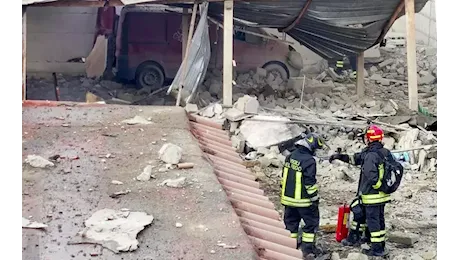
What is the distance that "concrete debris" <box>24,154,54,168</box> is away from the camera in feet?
14.7

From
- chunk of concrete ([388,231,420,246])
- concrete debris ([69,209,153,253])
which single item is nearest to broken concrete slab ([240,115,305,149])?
chunk of concrete ([388,231,420,246])

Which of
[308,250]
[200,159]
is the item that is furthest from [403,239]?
[200,159]

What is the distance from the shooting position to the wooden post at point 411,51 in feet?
36.9

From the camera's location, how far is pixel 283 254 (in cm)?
355

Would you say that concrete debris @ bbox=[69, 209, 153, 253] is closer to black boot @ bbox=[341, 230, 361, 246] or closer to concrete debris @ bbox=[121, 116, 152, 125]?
concrete debris @ bbox=[121, 116, 152, 125]

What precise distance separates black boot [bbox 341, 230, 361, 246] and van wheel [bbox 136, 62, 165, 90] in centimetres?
877

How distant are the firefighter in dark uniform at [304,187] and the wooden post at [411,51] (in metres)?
5.33

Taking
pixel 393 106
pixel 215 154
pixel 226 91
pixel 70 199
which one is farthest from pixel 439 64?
pixel 393 106

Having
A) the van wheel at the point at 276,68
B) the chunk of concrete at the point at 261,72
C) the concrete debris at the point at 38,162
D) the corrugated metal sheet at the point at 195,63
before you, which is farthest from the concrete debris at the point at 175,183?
the van wheel at the point at 276,68

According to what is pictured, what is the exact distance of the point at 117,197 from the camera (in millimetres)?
3955

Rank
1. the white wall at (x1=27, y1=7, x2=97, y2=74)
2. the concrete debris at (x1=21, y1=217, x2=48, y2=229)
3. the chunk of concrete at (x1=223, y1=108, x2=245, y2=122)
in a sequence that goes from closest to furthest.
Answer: the concrete debris at (x1=21, y1=217, x2=48, y2=229)
the chunk of concrete at (x1=223, y1=108, x2=245, y2=122)
the white wall at (x1=27, y1=7, x2=97, y2=74)
